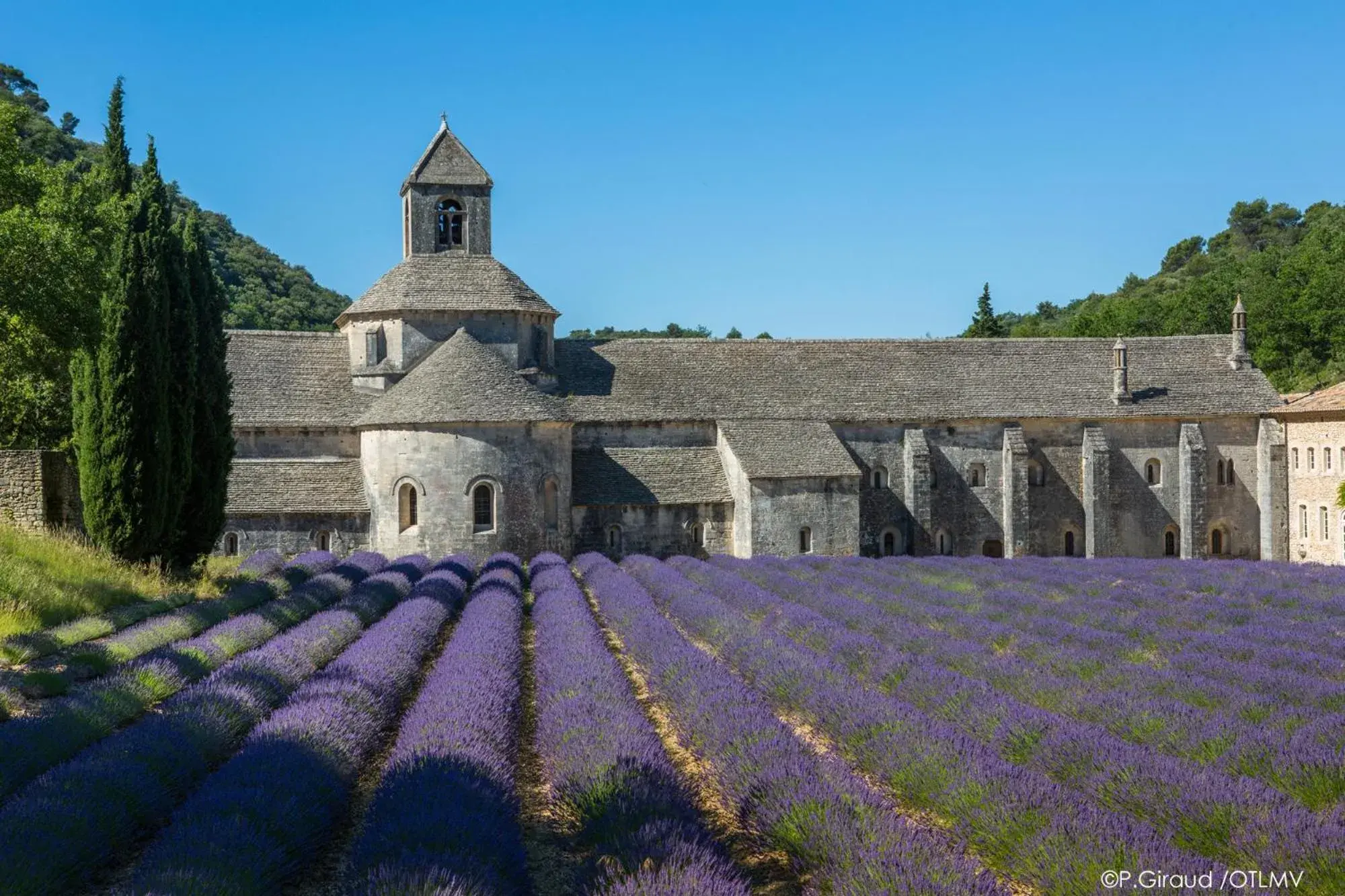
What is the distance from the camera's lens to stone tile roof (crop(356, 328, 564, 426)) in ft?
101

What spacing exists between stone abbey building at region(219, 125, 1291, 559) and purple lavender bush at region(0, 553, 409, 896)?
17.7 metres

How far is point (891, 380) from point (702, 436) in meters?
7.33

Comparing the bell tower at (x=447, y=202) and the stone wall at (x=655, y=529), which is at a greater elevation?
the bell tower at (x=447, y=202)

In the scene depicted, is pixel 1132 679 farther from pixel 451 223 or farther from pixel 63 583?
pixel 451 223

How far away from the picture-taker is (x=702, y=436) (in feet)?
119

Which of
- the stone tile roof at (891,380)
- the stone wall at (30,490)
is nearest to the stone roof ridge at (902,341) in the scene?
the stone tile roof at (891,380)

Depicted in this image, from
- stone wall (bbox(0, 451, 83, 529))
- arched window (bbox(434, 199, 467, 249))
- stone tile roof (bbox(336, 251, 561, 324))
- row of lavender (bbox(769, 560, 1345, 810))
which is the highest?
arched window (bbox(434, 199, 467, 249))

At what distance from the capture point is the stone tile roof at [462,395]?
30766mm

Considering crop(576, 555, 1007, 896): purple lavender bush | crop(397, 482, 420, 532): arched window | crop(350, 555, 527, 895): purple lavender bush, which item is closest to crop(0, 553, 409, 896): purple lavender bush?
crop(350, 555, 527, 895): purple lavender bush

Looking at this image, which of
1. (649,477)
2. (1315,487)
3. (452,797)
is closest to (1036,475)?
(1315,487)

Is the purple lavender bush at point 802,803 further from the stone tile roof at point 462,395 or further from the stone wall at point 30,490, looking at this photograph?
the stone tile roof at point 462,395

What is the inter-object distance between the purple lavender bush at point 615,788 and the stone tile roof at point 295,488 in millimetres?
19808

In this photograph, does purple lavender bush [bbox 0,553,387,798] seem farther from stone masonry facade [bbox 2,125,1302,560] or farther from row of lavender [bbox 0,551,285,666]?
stone masonry facade [bbox 2,125,1302,560]

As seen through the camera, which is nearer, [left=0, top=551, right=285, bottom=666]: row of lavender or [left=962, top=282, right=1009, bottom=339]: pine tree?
[left=0, top=551, right=285, bottom=666]: row of lavender
